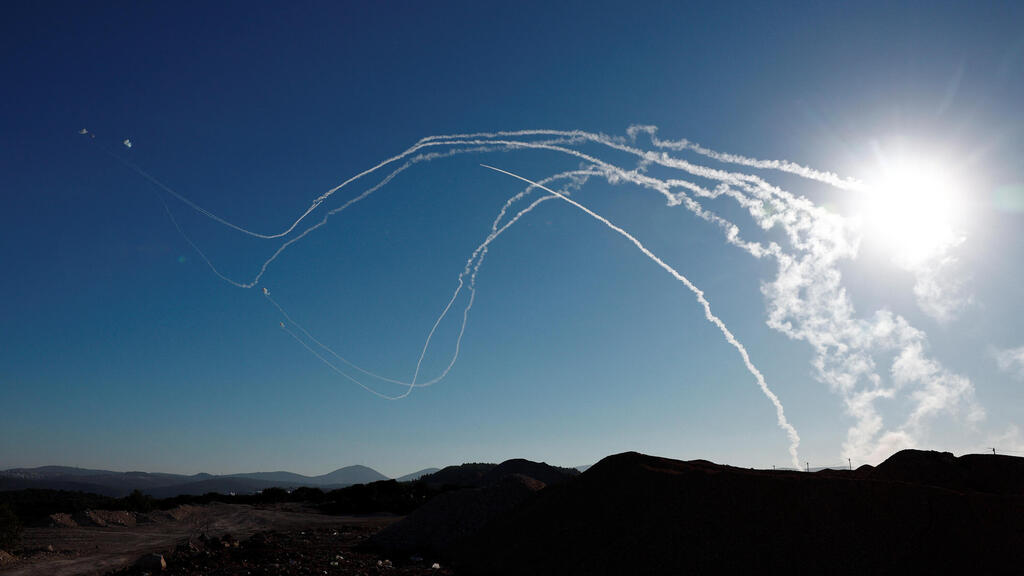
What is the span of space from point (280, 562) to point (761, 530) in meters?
13.8

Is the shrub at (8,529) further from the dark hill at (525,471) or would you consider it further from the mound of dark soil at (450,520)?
the dark hill at (525,471)

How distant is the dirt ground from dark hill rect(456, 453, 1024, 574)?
43.9ft

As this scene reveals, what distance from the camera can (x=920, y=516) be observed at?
52.0 feet

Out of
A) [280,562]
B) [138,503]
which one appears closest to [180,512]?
[138,503]

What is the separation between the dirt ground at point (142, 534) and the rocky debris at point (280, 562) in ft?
9.29

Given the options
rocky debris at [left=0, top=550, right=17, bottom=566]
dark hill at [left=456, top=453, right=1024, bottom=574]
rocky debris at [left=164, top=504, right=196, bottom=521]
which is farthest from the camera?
rocky debris at [left=164, top=504, right=196, bottom=521]

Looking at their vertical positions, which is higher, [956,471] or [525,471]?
[956,471]

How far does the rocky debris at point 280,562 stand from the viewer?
16562 millimetres

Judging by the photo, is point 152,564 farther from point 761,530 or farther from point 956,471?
point 956,471

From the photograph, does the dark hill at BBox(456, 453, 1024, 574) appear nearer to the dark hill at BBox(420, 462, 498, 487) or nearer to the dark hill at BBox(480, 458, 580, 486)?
the dark hill at BBox(420, 462, 498, 487)

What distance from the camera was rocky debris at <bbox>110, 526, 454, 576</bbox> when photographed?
16.6 meters

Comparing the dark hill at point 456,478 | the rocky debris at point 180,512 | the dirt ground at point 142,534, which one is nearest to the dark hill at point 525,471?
the dark hill at point 456,478

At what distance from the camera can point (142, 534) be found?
2931 centimetres

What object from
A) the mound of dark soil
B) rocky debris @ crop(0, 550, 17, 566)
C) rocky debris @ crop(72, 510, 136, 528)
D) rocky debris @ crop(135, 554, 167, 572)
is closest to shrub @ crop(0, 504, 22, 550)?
rocky debris @ crop(0, 550, 17, 566)
